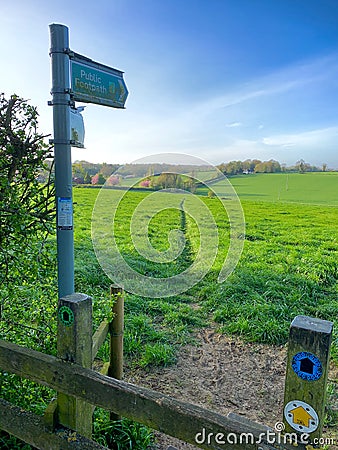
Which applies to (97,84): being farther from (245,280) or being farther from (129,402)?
(245,280)

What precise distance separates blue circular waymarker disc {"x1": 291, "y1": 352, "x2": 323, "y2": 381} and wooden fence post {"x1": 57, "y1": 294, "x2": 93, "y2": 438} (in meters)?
1.01

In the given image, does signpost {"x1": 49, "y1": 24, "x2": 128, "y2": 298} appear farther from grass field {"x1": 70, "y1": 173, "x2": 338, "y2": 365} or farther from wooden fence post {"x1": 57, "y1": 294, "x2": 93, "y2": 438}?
grass field {"x1": 70, "y1": 173, "x2": 338, "y2": 365}

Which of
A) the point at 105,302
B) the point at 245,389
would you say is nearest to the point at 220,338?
the point at 245,389

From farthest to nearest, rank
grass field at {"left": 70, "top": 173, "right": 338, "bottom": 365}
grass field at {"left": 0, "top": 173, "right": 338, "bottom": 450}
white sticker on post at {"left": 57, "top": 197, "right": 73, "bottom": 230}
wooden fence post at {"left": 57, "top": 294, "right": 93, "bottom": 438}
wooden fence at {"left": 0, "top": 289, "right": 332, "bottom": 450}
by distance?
1. grass field at {"left": 70, "top": 173, "right": 338, "bottom": 365}
2. grass field at {"left": 0, "top": 173, "right": 338, "bottom": 450}
3. white sticker on post at {"left": 57, "top": 197, "right": 73, "bottom": 230}
4. wooden fence post at {"left": 57, "top": 294, "right": 93, "bottom": 438}
5. wooden fence at {"left": 0, "top": 289, "right": 332, "bottom": 450}

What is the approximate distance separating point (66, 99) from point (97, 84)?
0.89 ft

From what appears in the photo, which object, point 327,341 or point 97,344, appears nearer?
point 327,341

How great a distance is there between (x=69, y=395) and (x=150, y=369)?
7.45 ft

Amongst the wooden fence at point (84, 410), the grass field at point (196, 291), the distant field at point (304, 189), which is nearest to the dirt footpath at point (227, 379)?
the grass field at point (196, 291)

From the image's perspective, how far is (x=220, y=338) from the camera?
4668 millimetres

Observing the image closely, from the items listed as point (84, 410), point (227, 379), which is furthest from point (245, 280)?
point (84, 410)

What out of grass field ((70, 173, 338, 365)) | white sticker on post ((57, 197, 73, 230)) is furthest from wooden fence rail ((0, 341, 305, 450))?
grass field ((70, 173, 338, 365))

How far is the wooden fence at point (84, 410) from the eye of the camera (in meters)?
1.37

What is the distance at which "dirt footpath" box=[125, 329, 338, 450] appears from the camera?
11.0 feet

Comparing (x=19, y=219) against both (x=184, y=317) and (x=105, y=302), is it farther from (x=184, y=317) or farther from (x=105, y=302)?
(x=184, y=317)
